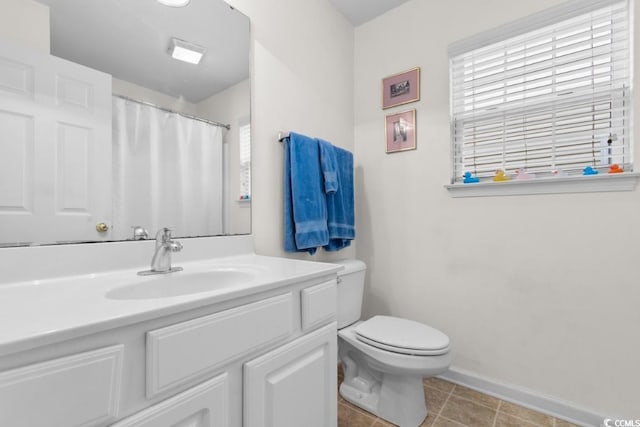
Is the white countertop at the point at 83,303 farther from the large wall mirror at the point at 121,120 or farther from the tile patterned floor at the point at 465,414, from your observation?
the tile patterned floor at the point at 465,414

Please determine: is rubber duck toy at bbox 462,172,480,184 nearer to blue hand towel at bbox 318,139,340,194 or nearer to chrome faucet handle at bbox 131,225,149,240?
blue hand towel at bbox 318,139,340,194

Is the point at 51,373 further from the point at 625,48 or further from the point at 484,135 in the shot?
the point at 625,48

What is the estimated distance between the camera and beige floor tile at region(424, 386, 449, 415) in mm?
1484

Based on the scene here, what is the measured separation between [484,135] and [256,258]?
1.43 meters

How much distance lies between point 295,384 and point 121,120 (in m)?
1.06

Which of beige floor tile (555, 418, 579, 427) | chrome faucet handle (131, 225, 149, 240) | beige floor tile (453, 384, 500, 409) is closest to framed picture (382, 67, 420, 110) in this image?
chrome faucet handle (131, 225, 149, 240)

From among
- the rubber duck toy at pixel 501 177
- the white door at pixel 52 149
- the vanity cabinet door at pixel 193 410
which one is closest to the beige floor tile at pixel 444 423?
the vanity cabinet door at pixel 193 410

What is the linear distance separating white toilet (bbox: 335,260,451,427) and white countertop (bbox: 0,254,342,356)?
58 cm

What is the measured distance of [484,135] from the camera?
169 centimetres

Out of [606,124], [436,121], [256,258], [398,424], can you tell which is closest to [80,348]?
[256,258]

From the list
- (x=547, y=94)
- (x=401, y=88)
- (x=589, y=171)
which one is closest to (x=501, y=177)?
(x=589, y=171)

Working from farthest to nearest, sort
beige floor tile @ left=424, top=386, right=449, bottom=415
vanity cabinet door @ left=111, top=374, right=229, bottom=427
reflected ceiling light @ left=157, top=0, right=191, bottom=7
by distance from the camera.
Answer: beige floor tile @ left=424, top=386, right=449, bottom=415 → reflected ceiling light @ left=157, top=0, right=191, bottom=7 → vanity cabinet door @ left=111, top=374, right=229, bottom=427

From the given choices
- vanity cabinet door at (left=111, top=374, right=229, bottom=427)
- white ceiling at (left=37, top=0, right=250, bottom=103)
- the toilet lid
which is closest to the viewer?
vanity cabinet door at (left=111, top=374, right=229, bottom=427)

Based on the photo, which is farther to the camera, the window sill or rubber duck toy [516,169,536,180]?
rubber duck toy [516,169,536,180]
